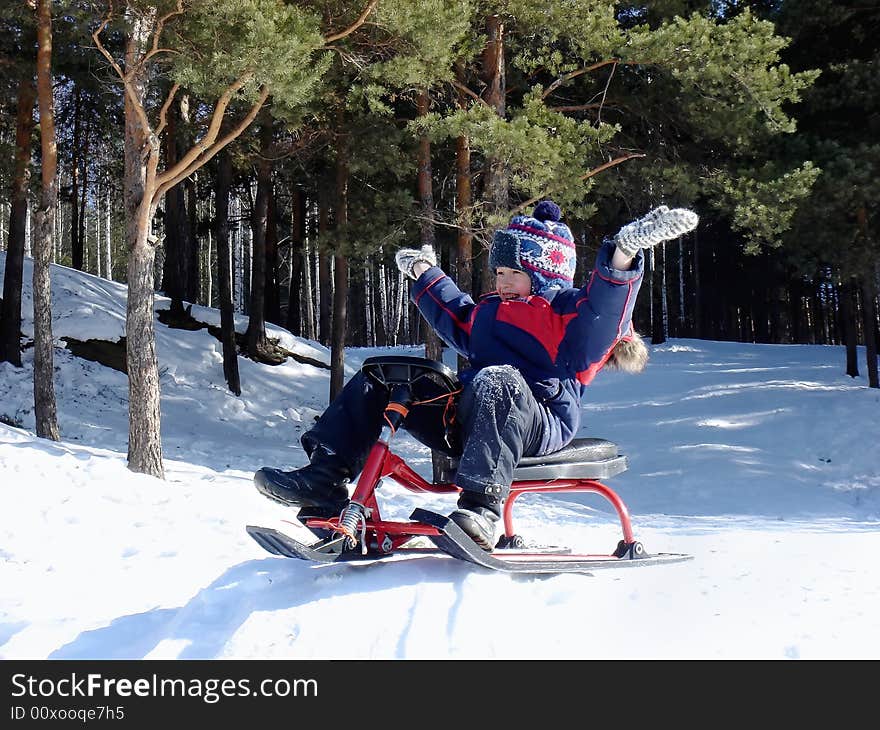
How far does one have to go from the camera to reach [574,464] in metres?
3.89

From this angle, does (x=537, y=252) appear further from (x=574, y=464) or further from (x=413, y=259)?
(x=574, y=464)

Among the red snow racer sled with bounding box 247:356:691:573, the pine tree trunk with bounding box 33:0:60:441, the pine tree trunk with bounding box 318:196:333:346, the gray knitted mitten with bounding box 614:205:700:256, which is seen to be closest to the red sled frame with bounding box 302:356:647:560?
the red snow racer sled with bounding box 247:356:691:573

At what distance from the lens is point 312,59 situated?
938 centimetres

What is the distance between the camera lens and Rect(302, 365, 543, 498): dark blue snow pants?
3459 mm

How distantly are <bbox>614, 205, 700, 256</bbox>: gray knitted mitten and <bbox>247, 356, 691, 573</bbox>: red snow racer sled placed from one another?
1010 mm

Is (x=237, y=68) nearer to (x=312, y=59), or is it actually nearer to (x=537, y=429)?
(x=312, y=59)

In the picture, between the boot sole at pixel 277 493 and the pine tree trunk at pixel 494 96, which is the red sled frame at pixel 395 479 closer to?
the boot sole at pixel 277 493

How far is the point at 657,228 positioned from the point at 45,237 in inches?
376

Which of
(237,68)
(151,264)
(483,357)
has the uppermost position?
(237,68)

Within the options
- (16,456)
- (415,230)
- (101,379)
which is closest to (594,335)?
(16,456)

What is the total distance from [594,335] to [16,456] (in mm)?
4657

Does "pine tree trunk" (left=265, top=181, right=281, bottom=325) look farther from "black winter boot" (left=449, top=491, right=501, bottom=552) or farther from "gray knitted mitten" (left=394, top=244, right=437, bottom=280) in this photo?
"black winter boot" (left=449, top=491, right=501, bottom=552)

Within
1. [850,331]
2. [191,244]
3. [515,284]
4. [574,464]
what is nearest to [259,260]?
[191,244]

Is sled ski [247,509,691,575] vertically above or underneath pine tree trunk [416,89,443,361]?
underneath
